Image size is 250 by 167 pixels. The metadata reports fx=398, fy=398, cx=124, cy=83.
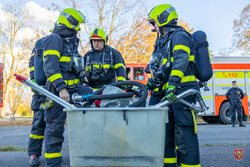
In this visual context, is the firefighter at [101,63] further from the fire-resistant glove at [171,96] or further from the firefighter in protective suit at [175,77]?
the fire-resistant glove at [171,96]

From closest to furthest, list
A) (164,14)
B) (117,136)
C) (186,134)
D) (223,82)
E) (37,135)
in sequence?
(117,136) → (186,134) → (164,14) → (37,135) → (223,82)

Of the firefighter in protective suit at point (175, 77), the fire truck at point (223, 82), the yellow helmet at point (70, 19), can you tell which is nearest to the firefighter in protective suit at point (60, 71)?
the yellow helmet at point (70, 19)

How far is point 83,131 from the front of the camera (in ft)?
10.3

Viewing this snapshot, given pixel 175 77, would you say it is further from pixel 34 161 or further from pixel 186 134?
pixel 34 161

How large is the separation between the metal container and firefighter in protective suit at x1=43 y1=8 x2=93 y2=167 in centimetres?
123

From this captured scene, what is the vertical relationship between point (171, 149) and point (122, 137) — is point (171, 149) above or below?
below

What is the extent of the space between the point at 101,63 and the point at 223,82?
39.4 feet

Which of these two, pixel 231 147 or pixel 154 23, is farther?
pixel 231 147

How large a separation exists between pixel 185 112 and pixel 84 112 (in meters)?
1.47

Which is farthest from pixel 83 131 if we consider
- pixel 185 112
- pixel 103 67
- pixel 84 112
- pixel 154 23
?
pixel 103 67

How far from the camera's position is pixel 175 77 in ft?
13.1

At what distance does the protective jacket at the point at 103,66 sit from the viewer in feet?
19.0

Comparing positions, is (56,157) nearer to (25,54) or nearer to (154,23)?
(154,23)

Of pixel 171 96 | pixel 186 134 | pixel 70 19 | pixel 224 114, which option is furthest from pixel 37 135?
pixel 224 114
